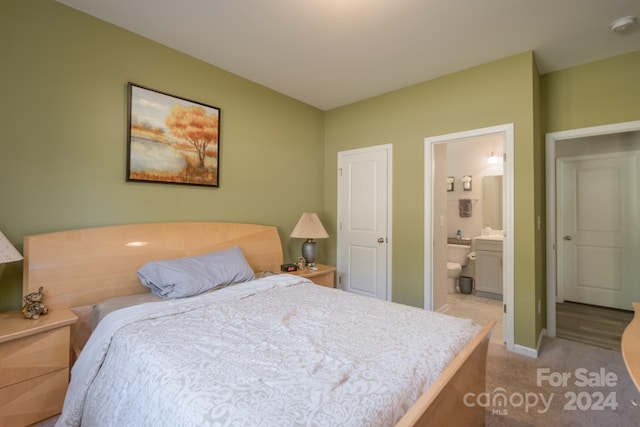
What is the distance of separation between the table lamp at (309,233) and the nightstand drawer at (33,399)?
2.21 meters

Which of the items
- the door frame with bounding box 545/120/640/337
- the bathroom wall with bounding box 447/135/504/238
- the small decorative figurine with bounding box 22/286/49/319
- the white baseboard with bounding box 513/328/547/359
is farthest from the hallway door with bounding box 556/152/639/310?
the small decorative figurine with bounding box 22/286/49/319

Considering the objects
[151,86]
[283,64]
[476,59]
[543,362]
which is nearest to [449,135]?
[476,59]

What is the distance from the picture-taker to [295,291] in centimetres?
229

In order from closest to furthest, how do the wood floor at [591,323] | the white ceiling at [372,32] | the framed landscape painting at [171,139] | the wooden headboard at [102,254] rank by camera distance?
the wooden headboard at [102,254], the white ceiling at [372,32], the framed landscape painting at [171,139], the wood floor at [591,323]

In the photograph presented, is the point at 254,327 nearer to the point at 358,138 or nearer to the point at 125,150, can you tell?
the point at 125,150

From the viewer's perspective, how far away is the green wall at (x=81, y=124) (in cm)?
193

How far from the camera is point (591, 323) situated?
337cm

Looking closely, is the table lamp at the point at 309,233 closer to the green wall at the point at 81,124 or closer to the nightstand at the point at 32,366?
the green wall at the point at 81,124

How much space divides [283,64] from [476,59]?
6.14 feet

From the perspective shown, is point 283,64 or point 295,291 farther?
point 283,64

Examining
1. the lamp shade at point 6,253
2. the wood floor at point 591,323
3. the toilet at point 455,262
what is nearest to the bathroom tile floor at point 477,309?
the toilet at point 455,262

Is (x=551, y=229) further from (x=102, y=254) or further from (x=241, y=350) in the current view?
(x=102, y=254)

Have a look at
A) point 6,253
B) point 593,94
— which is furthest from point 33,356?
point 593,94

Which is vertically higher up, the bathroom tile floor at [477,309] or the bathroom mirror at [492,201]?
the bathroom mirror at [492,201]
